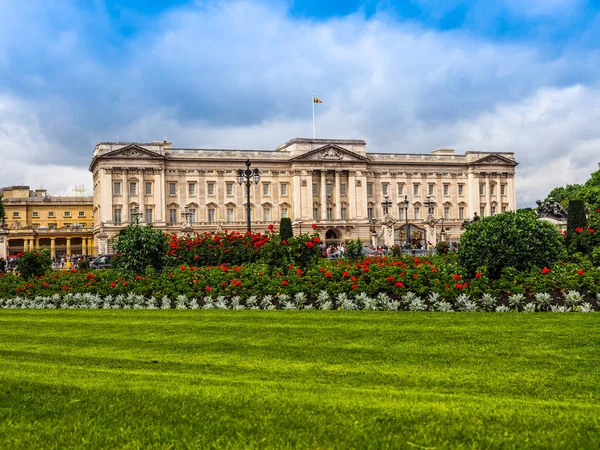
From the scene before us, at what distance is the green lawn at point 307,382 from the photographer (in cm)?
416

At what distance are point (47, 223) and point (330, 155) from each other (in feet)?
124

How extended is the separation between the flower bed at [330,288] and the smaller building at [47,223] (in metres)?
56.5

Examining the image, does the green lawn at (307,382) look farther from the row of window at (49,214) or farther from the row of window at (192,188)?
the row of window at (49,214)

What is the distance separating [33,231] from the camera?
70562mm

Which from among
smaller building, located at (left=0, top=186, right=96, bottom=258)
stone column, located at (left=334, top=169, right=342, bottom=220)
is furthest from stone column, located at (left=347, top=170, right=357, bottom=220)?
smaller building, located at (left=0, top=186, right=96, bottom=258)

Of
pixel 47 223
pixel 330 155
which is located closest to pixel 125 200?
pixel 47 223

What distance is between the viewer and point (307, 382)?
241 inches

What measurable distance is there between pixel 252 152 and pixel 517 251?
56.3 metres

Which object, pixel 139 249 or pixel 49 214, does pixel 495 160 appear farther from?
pixel 139 249

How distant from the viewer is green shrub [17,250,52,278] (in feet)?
59.9

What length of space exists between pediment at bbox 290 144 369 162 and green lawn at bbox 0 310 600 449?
191 feet

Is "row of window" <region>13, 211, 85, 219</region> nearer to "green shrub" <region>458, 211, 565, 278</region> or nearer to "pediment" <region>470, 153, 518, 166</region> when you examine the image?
"pediment" <region>470, 153, 518, 166</region>

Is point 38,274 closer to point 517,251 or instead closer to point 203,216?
point 517,251

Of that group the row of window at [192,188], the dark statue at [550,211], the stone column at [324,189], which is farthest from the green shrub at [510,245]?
the stone column at [324,189]
